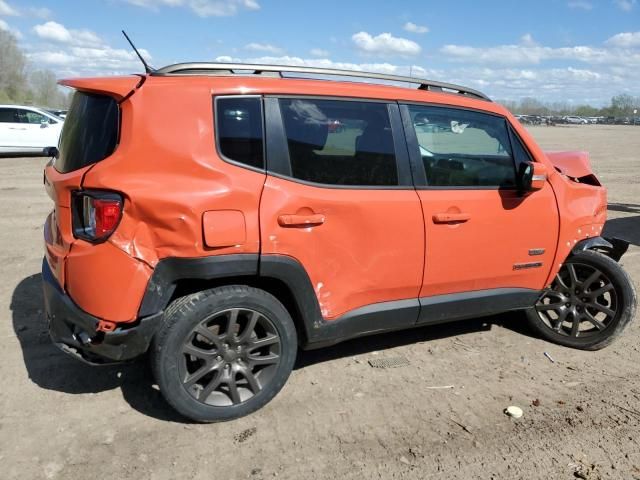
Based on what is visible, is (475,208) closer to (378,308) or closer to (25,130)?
(378,308)

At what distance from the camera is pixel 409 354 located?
3.92 meters

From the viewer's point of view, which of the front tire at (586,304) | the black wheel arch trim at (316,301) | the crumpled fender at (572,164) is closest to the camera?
the black wheel arch trim at (316,301)

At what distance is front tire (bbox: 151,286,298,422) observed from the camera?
2.79 metres

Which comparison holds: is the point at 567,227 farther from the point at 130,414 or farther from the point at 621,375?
the point at 130,414

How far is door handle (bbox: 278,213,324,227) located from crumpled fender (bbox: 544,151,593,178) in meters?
2.23

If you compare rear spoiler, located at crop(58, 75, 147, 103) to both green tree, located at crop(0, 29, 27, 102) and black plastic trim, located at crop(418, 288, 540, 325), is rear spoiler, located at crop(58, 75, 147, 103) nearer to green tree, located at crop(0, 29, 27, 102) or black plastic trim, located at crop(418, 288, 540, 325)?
black plastic trim, located at crop(418, 288, 540, 325)

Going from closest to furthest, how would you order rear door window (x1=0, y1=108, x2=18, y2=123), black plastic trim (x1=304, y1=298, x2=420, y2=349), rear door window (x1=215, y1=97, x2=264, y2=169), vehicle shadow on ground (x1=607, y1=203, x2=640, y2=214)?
rear door window (x1=215, y1=97, x2=264, y2=169) < black plastic trim (x1=304, y1=298, x2=420, y2=349) < vehicle shadow on ground (x1=607, y1=203, x2=640, y2=214) < rear door window (x1=0, y1=108, x2=18, y2=123)

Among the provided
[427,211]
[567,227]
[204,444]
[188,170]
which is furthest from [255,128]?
[567,227]

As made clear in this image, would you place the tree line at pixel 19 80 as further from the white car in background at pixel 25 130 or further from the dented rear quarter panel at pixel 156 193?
the dented rear quarter panel at pixel 156 193

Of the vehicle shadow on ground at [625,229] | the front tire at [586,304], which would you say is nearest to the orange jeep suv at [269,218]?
the front tire at [586,304]

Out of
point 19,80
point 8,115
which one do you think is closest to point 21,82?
point 19,80

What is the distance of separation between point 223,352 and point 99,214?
39.1 inches

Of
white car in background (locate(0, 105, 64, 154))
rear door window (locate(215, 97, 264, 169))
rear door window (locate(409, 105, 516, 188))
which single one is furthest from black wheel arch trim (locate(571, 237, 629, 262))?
white car in background (locate(0, 105, 64, 154))

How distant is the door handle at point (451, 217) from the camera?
10.9 ft
